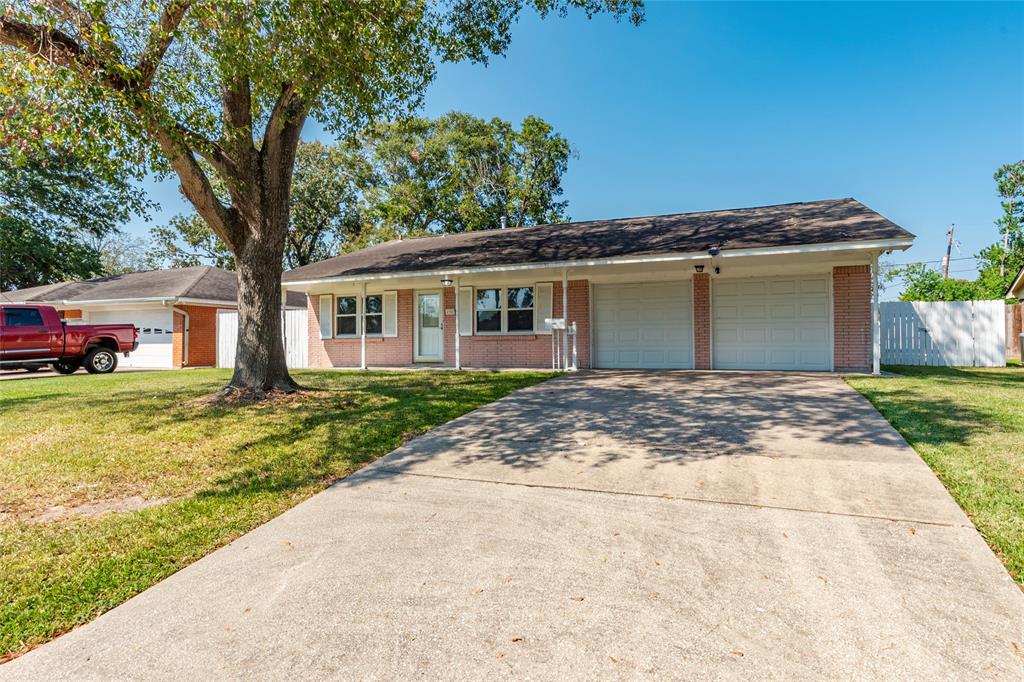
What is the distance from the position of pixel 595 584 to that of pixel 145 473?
13.3 feet

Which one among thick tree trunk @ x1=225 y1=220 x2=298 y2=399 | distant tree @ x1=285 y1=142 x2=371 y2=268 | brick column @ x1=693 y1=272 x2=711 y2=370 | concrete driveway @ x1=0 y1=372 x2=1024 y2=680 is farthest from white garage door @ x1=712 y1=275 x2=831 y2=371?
distant tree @ x1=285 y1=142 x2=371 y2=268

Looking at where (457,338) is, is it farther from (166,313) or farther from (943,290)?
(943,290)

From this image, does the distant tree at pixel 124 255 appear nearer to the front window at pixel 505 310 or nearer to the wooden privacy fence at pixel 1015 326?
the front window at pixel 505 310

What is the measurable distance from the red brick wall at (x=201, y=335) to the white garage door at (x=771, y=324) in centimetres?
1702

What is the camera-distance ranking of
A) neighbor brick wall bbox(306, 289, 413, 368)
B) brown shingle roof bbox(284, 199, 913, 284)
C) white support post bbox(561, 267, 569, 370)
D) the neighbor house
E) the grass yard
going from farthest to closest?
1. the neighbor house
2. neighbor brick wall bbox(306, 289, 413, 368)
3. white support post bbox(561, 267, 569, 370)
4. brown shingle roof bbox(284, 199, 913, 284)
5. the grass yard

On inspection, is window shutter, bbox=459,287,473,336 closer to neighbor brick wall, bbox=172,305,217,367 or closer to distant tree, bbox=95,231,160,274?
neighbor brick wall, bbox=172,305,217,367

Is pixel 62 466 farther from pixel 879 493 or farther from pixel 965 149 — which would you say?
pixel 965 149

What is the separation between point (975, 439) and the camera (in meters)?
4.64

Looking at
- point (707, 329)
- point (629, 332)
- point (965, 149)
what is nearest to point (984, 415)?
point (707, 329)

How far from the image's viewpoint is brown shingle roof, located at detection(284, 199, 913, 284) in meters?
9.62

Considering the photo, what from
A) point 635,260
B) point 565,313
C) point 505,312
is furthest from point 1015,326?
point 505,312

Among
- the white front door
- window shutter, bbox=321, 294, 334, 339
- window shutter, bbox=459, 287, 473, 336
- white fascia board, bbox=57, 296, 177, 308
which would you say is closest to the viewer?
window shutter, bbox=459, 287, 473, 336

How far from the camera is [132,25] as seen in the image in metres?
6.23

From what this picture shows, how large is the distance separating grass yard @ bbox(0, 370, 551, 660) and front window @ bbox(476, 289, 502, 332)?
17.0ft
